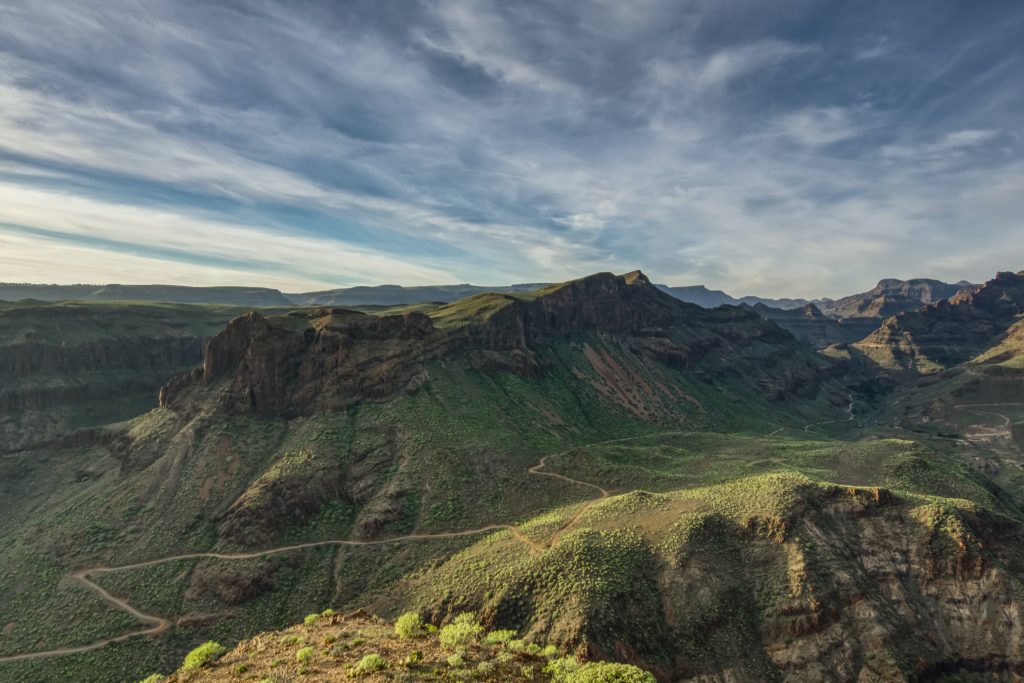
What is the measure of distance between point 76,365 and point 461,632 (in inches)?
7450

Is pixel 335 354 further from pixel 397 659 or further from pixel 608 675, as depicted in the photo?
pixel 608 675

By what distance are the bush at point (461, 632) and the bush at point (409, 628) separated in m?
2.46

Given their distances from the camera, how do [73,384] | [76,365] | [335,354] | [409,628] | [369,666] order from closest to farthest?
[369,666] < [409,628] < [335,354] < [73,384] < [76,365]

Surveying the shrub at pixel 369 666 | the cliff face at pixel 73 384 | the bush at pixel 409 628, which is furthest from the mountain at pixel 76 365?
the shrub at pixel 369 666

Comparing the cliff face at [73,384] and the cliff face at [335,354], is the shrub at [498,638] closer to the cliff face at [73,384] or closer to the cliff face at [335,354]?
the cliff face at [335,354]

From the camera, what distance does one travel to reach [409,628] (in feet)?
162

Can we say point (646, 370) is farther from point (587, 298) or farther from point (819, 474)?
point (819, 474)

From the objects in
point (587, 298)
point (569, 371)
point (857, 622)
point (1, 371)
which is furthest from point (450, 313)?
point (1, 371)

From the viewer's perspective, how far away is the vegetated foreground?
171 ft

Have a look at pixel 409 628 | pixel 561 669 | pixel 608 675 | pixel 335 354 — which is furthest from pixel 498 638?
pixel 335 354

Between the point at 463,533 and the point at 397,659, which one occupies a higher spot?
the point at 397,659

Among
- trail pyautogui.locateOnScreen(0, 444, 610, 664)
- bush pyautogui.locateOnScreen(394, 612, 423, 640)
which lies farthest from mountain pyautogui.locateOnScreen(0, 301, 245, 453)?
bush pyautogui.locateOnScreen(394, 612, 423, 640)

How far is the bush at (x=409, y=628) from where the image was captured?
4722 cm

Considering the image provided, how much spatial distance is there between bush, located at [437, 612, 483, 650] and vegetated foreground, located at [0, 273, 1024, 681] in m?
1.80
